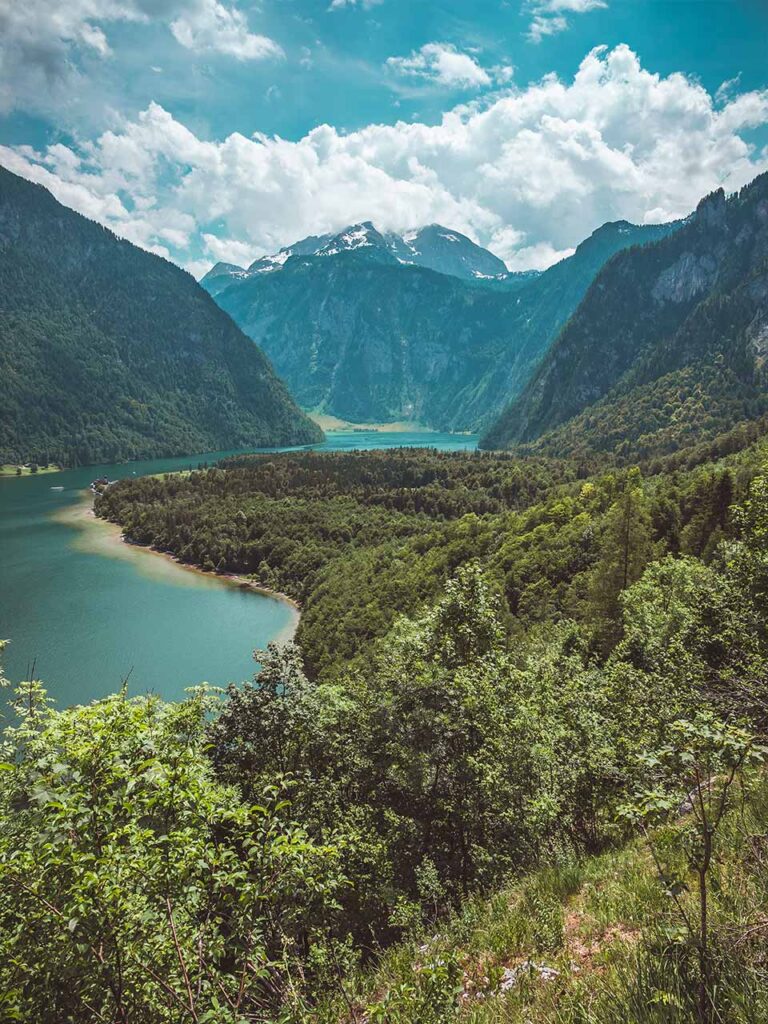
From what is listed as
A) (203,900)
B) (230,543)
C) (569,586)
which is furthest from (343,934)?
(230,543)

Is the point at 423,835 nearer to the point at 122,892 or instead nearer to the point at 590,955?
the point at 590,955

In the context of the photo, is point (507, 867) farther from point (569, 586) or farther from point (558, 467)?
point (558, 467)

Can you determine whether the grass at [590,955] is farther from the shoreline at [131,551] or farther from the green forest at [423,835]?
the shoreline at [131,551]

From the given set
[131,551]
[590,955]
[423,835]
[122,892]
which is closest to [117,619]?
[131,551]

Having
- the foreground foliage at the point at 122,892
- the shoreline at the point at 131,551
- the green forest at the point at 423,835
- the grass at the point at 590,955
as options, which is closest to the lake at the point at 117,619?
the shoreline at the point at 131,551

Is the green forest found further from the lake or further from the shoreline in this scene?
the shoreline

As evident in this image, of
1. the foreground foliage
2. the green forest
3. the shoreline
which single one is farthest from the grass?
the shoreline
